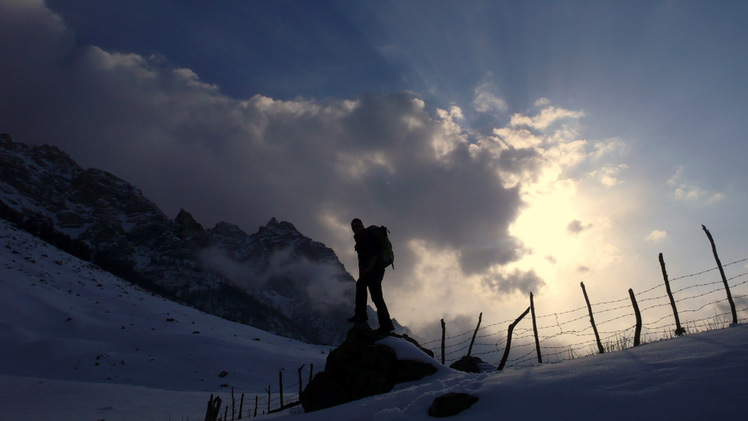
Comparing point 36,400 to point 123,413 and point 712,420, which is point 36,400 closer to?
point 123,413

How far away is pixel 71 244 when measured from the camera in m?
124

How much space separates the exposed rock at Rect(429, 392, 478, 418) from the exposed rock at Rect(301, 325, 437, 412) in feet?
9.79

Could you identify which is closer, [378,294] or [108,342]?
[378,294]

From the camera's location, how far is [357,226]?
9594 mm

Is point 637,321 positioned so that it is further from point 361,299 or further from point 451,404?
point 451,404

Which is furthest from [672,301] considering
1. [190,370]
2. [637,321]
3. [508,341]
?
[190,370]

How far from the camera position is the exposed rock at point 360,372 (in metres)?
7.77

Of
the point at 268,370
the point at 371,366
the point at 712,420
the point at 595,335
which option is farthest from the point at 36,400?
the point at 712,420

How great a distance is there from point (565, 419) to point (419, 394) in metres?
2.54

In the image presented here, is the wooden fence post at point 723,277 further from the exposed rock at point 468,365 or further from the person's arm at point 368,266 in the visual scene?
the exposed rock at point 468,365

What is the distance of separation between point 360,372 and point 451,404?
4.18 m

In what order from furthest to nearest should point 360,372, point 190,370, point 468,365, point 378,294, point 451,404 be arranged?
point 190,370, point 468,365, point 378,294, point 360,372, point 451,404

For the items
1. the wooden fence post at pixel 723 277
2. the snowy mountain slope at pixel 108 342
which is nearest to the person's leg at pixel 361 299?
the wooden fence post at pixel 723 277

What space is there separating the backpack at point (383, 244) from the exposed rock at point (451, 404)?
4.87m
